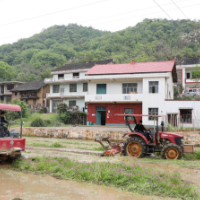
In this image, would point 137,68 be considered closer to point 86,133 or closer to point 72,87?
point 86,133

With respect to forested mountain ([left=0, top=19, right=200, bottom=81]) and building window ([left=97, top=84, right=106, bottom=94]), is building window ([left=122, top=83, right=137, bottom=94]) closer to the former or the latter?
building window ([left=97, top=84, right=106, bottom=94])

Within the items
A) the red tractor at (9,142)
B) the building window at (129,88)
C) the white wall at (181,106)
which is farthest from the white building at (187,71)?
the red tractor at (9,142)

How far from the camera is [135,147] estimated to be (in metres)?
11.6

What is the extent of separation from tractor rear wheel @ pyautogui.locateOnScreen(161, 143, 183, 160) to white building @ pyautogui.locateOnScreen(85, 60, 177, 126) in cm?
1534

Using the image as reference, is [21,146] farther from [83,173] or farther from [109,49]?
[109,49]

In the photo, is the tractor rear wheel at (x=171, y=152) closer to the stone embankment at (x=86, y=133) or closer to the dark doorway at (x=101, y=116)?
the stone embankment at (x=86, y=133)

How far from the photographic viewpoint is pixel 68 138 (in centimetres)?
2038

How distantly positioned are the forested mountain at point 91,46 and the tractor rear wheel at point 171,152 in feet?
150

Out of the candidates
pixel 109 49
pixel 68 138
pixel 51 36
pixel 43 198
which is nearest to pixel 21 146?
pixel 43 198

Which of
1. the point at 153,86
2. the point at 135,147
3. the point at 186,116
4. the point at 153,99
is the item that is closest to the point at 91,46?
the point at 153,86

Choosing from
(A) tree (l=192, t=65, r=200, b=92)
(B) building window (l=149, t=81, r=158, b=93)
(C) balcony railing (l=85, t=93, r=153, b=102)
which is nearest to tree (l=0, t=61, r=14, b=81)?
(C) balcony railing (l=85, t=93, r=153, b=102)

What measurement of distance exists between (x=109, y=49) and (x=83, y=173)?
232ft

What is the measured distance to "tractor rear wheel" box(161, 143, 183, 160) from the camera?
10914 mm

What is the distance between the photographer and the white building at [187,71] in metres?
39.0
